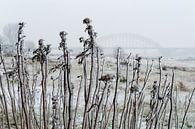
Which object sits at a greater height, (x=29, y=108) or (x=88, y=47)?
(x=88, y=47)

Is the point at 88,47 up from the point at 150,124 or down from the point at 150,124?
up

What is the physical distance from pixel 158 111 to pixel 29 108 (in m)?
0.55

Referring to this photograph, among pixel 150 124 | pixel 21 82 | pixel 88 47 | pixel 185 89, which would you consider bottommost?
pixel 185 89

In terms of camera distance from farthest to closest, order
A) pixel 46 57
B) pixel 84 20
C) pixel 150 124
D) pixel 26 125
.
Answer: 1. pixel 150 124
2. pixel 26 125
3. pixel 46 57
4. pixel 84 20

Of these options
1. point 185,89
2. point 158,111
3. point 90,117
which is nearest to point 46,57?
point 90,117

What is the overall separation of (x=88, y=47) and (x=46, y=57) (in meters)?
0.16

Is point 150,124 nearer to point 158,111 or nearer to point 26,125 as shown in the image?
point 158,111

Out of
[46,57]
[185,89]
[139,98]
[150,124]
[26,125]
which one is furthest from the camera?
[185,89]

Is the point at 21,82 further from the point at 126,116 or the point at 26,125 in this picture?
the point at 126,116

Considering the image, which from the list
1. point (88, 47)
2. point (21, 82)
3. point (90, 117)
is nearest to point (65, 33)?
point (88, 47)

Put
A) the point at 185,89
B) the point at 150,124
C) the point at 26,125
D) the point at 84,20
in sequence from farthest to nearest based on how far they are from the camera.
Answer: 1. the point at 185,89
2. the point at 150,124
3. the point at 26,125
4. the point at 84,20

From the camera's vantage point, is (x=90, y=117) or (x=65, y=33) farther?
(x=90, y=117)

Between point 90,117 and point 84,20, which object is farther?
point 90,117

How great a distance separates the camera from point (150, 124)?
166 centimetres
